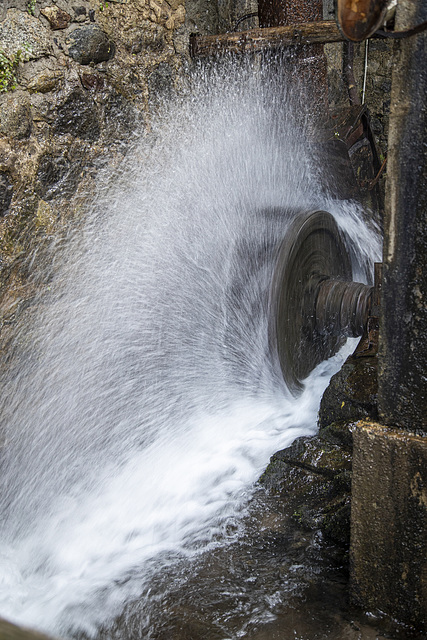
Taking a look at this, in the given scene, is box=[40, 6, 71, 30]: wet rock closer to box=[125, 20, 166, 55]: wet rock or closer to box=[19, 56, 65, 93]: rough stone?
box=[19, 56, 65, 93]: rough stone

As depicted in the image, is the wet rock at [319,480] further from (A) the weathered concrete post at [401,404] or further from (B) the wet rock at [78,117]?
(B) the wet rock at [78,117]

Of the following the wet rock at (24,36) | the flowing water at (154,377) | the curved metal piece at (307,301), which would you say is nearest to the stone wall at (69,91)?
the wet rock at (24,36)

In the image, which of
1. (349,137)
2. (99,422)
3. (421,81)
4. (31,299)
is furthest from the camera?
(349,137)

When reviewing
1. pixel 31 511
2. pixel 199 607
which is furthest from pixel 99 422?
pixel 199 607

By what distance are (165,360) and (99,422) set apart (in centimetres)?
65

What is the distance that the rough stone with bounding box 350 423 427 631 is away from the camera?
6.26 ft

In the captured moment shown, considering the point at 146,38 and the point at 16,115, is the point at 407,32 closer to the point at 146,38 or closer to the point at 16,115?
the point at 16,115

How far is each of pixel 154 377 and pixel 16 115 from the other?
183 cm

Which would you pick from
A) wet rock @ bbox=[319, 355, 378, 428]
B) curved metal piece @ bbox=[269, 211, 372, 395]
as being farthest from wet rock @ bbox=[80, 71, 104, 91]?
wet rock @ bbox=[319, 355, 378, 428]

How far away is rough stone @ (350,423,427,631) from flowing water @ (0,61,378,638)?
0.42 m

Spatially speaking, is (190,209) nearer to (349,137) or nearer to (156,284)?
(156,284)

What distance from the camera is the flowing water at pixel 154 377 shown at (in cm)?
268

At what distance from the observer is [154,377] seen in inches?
147

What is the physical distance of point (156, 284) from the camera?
3.68m
